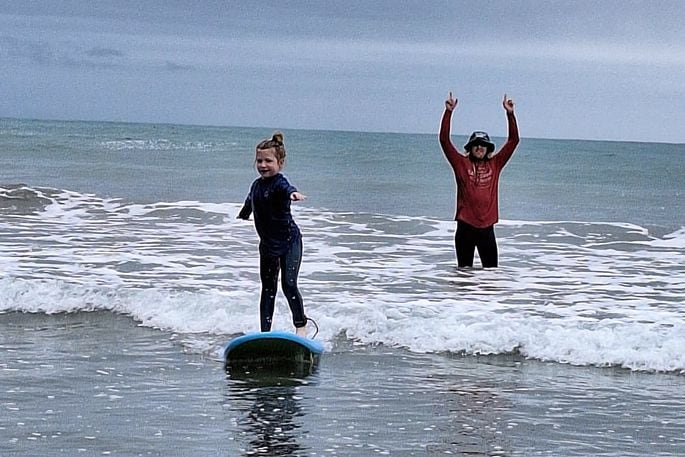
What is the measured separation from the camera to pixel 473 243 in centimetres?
1205

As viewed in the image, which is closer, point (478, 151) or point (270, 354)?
point (270, 354)

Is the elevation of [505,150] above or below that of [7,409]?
above

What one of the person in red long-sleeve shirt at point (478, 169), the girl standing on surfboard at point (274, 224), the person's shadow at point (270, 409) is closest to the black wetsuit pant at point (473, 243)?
the person in red long-sleeve shirt at point (478, 169)

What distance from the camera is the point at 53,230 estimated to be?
16.8 metres

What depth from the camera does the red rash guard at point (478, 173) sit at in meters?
11.5

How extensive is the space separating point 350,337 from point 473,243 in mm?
2945

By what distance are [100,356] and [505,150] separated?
502cm

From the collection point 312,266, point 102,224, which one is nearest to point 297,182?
point 102,224

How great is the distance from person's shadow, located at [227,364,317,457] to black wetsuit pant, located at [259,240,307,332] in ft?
2.31

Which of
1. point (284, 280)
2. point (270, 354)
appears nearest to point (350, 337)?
point (284, 280)

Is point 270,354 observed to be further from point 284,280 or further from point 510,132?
point 510,132

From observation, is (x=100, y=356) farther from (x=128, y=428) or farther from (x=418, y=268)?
(x=418, y=268)

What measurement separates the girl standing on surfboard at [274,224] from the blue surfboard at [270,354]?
1.37 feet

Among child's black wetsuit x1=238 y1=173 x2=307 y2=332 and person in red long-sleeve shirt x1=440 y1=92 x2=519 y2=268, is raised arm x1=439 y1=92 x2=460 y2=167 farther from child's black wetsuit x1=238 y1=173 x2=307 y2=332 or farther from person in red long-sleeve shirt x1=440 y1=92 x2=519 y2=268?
child's black wetsuit x1=238 y1=173 x2=307 y2=332
